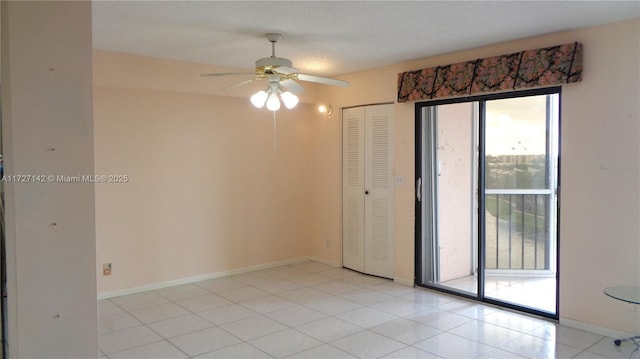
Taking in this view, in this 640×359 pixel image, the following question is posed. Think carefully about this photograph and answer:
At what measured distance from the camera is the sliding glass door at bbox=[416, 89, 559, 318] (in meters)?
4.62

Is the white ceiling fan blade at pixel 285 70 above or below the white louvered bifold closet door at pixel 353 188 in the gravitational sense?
above

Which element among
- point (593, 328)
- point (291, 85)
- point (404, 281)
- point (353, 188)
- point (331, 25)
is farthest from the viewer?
point (353, 188)

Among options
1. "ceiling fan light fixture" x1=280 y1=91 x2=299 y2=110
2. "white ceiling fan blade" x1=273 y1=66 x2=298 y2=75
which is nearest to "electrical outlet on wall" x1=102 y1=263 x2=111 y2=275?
"ceiling fan light fixture" x1=280 y1=91 x2=299 y2=110

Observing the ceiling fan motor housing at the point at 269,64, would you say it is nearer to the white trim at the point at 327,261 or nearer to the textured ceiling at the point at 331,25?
the textured ceiling at the point at 331,25

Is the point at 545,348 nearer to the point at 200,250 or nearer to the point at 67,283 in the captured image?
the point at 67,283

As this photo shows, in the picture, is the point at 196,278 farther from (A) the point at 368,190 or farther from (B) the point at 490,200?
(B) the point at 490,200

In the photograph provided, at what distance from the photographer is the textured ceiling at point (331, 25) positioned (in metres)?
3.10

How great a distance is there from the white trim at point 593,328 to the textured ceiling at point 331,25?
7.72 ft

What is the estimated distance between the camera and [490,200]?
16.3ft

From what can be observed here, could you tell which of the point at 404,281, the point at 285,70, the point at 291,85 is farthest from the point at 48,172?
the point at 404,281

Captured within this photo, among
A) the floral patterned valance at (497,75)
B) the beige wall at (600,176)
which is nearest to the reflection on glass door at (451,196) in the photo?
the floral patterned valance at (497,75)

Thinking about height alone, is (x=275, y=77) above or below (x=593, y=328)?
above

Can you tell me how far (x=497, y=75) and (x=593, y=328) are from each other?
223 cm

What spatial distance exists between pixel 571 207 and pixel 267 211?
11.4ft
